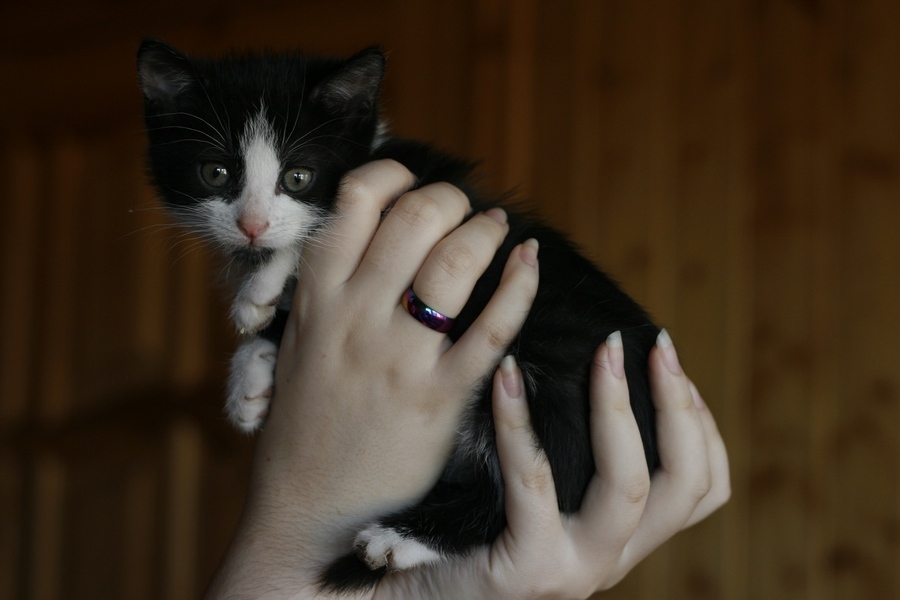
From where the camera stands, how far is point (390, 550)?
1156 millimetres

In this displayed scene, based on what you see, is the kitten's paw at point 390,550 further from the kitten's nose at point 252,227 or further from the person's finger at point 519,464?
the kitten's nose at point 252,227

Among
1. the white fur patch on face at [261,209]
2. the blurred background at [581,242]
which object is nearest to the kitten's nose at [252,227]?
the white fur patch on face at [261,209]

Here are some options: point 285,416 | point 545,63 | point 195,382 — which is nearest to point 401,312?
point 285,416

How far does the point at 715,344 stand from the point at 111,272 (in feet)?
7.35

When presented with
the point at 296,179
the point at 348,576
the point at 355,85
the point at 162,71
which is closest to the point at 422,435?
the point at 348,576

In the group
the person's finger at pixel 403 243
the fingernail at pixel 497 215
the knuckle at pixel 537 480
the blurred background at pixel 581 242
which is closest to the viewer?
the knuckle at pixel 537 480

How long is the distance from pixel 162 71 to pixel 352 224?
16.4 inches

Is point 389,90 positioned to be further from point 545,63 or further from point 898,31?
point 898,31

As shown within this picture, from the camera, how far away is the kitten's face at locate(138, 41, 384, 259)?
4.23ft

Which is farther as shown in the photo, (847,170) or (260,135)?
(847,170)

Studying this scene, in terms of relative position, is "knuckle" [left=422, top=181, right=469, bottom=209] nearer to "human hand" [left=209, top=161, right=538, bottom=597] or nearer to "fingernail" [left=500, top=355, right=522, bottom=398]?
"human hand" [left=209, top=161, right=538, bottom=597]

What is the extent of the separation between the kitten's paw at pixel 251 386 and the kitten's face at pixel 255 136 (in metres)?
0.17

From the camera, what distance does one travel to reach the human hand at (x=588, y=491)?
3.67ft

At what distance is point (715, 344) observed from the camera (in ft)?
8.04
